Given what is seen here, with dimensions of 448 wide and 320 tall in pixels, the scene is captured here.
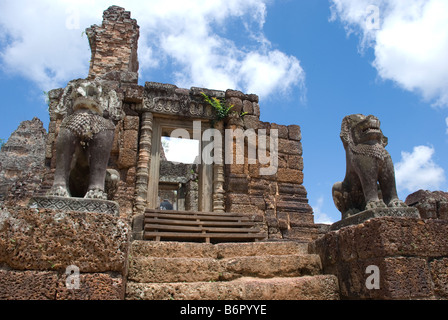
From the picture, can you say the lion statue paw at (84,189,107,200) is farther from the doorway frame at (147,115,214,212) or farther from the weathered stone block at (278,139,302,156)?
the weathered stone block at (278,139,302,156)

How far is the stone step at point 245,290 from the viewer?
319 cm

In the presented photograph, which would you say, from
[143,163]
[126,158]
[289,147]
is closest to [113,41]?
[126,158]

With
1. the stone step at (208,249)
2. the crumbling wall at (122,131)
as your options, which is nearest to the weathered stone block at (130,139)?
the crumbling wall at (122,131)

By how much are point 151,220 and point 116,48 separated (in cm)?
753

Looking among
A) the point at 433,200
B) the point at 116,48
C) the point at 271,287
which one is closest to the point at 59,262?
the point at 271,287

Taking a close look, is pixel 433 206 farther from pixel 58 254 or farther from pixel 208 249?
pixel 58 254

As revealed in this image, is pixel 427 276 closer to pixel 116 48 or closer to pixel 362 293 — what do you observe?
pixel 362 293

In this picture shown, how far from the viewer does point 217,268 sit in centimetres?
370

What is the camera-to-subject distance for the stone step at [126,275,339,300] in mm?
3191

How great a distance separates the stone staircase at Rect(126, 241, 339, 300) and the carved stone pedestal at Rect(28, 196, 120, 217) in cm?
64

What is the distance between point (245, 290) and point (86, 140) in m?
2.16

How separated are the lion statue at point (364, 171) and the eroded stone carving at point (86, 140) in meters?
2.73

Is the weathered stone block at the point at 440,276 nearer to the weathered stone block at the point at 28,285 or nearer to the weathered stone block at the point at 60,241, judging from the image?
the weathered stone block at the point at 60,241

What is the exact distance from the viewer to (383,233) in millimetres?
3059
